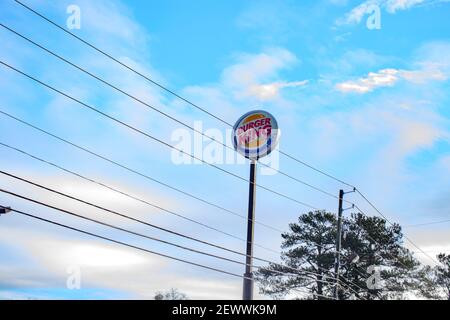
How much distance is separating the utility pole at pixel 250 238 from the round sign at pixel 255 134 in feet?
3.14

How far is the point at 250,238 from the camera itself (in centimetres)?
2280

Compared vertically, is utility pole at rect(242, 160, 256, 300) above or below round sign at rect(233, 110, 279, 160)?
below

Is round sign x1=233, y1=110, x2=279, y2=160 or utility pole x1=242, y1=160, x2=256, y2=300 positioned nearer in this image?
utility pole x1=242, y1=160, x2=256, y2=300

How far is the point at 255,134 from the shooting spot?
1017 inches

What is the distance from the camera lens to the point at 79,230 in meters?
16.4

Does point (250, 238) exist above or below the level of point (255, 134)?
below

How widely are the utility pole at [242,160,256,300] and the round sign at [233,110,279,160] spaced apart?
3.14 feet

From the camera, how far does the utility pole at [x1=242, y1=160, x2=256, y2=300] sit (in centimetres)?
2050

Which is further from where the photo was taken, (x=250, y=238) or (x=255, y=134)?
(x=255, y=134)

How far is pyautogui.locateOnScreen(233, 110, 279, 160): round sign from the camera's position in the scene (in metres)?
25.4

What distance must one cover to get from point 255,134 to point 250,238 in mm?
5699

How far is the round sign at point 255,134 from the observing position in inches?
999
